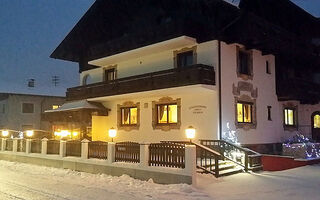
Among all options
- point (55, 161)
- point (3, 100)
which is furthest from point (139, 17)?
point (3, 100)

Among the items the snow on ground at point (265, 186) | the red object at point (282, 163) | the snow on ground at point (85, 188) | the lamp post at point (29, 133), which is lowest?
the snow on ground at point (85, 188)

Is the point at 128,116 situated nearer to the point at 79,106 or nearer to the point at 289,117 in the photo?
the point at 79,106

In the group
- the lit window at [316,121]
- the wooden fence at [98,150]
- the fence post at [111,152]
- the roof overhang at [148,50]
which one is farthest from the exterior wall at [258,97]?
the wooden fence at [98,150]

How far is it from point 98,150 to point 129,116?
781 centimetres

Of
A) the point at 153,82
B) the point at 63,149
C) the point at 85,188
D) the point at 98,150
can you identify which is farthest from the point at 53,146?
the point at 85,188

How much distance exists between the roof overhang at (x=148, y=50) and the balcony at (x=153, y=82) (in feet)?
5.45

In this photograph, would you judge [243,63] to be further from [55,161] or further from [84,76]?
[84,76]

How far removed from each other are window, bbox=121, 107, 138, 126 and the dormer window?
4.75 meters

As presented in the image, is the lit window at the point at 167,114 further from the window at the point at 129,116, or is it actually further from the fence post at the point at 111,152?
Answer: the fence post at the point at 111,152

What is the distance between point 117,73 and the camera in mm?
23875

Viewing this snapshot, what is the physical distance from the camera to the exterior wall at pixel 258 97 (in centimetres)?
1794

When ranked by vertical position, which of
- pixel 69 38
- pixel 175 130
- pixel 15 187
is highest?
pixel 69 38

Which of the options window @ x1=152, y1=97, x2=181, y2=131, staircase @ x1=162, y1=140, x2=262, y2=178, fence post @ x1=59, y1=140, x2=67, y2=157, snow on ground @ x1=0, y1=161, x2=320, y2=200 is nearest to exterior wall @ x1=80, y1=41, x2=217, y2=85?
window @ x1=152, y1=97, x2=181, y2=131

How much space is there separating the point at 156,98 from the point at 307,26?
1252 cm
